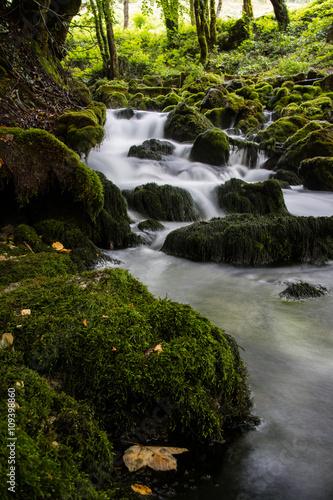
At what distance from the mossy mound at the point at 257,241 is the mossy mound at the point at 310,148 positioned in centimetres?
597

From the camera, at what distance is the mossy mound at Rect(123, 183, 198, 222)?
7.87 metres

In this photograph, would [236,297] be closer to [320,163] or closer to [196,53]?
[320,163]

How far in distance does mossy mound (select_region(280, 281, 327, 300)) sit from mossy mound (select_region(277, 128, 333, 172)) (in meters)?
8.11

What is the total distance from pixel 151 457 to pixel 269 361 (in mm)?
1580

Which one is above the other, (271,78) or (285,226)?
(271,78)

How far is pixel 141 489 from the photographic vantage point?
1.54 metres

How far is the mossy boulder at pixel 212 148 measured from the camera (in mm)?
11211

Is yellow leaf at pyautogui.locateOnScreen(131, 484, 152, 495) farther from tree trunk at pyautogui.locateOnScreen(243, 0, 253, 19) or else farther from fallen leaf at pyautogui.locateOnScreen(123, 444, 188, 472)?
tree trunk at pyautogui.locateOnScreen(243, 0, 253, 19)

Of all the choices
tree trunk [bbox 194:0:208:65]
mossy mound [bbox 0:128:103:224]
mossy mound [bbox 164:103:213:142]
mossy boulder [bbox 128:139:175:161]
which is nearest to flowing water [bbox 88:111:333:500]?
mossy mound [bbox 0:128:103:224]

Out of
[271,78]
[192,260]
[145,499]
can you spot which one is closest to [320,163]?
[192,260]

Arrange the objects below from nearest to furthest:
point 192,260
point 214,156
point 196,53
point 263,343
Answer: point 263,343 < point 192,260 < point 214,156 < point 196,53

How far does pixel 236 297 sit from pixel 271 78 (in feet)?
67.3

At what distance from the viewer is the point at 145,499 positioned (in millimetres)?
1498

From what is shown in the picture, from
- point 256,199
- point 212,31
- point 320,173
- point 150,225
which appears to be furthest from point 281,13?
point 150,225
